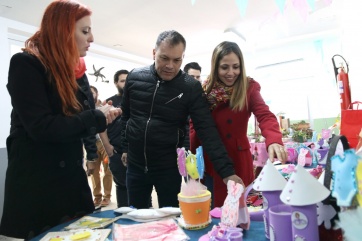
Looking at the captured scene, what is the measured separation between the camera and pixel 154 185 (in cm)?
145

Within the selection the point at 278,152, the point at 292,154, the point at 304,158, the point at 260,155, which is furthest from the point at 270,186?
the point at 260,155

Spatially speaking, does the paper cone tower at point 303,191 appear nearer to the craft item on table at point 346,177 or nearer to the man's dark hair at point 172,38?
the craft item on table at point 346,177

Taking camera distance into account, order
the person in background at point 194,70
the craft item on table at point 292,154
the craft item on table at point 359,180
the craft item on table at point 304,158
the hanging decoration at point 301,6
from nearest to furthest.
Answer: the craft item on table at point 359,180 < the craft item on table at point 304,158 < the craft item on table at point 292,154 < the person in background at point 194,70 < the hanging decoration at point 301,6

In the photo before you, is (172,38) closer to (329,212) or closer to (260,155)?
(329,212)

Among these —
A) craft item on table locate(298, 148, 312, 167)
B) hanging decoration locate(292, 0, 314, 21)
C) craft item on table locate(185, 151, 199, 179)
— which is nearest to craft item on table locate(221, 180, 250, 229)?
craft item on table locate(185, 151, 199, 179)

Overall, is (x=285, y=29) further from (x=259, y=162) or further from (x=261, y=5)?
(x=259, y=162)

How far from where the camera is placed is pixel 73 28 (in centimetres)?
111

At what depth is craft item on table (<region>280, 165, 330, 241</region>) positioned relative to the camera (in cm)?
63

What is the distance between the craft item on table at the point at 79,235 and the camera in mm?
906

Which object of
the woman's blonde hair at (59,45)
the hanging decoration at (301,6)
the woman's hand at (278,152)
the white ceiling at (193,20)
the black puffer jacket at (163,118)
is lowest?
the woman's hand at (278,152)

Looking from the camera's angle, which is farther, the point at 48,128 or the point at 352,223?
the point at 48,128

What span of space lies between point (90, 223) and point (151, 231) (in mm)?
261

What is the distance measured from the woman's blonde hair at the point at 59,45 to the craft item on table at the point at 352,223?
959 millimetres

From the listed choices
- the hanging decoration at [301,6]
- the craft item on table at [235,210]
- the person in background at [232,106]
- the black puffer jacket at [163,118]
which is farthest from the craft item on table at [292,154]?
the hanging decoration at [301,6]
